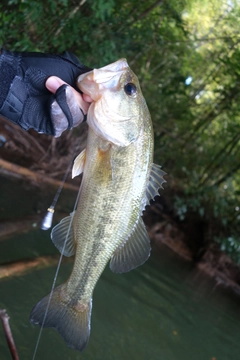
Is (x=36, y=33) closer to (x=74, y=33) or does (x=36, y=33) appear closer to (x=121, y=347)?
(x=74, y=33)

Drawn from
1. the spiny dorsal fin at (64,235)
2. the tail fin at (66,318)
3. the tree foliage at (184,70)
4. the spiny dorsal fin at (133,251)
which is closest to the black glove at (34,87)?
the spiny dorsal fin at (64,235)

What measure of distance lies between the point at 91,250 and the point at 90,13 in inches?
187

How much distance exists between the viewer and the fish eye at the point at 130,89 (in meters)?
2.20

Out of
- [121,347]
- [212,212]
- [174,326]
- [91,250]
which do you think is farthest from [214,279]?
[91,250]

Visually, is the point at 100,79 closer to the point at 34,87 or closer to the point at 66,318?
the point at 34,87

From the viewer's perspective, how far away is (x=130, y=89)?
2.21 meters

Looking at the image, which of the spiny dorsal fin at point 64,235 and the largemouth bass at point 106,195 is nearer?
the largemouth bass at point 106,195

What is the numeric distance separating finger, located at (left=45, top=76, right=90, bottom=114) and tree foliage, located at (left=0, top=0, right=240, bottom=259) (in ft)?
12.2

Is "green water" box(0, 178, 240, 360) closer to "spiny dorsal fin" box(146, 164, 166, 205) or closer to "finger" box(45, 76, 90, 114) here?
"spiny dorsal fin" box(146, 164, 166, 205)

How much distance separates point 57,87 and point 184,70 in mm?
7053

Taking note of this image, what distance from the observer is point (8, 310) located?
343 cm

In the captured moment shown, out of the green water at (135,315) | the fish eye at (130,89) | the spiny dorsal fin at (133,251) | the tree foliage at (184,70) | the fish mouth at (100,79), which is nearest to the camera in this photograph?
the fish mouth at (100,79)

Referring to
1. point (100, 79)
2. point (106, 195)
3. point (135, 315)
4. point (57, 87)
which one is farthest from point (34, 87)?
point (135, 315)

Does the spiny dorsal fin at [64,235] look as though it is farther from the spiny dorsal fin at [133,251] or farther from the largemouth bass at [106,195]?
the spiny dorsal fin at [133,251]
